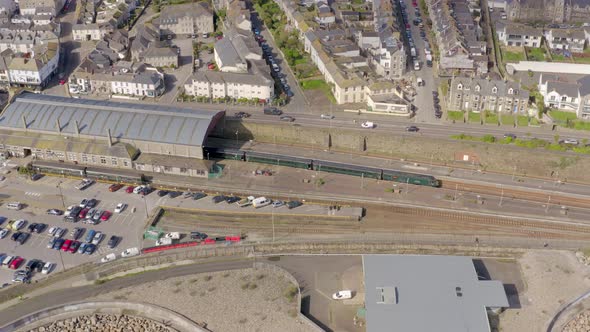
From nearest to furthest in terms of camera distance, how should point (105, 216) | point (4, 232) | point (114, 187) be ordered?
point (4, 232)
point (105, 216)
point (114, 187)

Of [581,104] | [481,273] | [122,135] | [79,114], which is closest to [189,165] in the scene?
[122,135]

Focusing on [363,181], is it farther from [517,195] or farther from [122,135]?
[122,135]

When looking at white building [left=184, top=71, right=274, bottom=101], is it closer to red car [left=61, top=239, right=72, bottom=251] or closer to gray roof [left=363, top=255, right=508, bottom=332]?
red car [left=61, top=239, right=72, bottom=251]

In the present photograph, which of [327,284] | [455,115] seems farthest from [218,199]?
[455,115]

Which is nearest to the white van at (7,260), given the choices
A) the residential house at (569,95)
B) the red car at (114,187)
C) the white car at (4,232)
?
the white car at (4,232)

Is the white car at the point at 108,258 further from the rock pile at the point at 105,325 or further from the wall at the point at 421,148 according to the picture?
the wall at the point at 421,148

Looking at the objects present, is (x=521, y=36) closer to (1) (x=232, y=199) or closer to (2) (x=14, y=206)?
(1) (x=232, y=199)

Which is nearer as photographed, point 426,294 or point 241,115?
point 426,294
